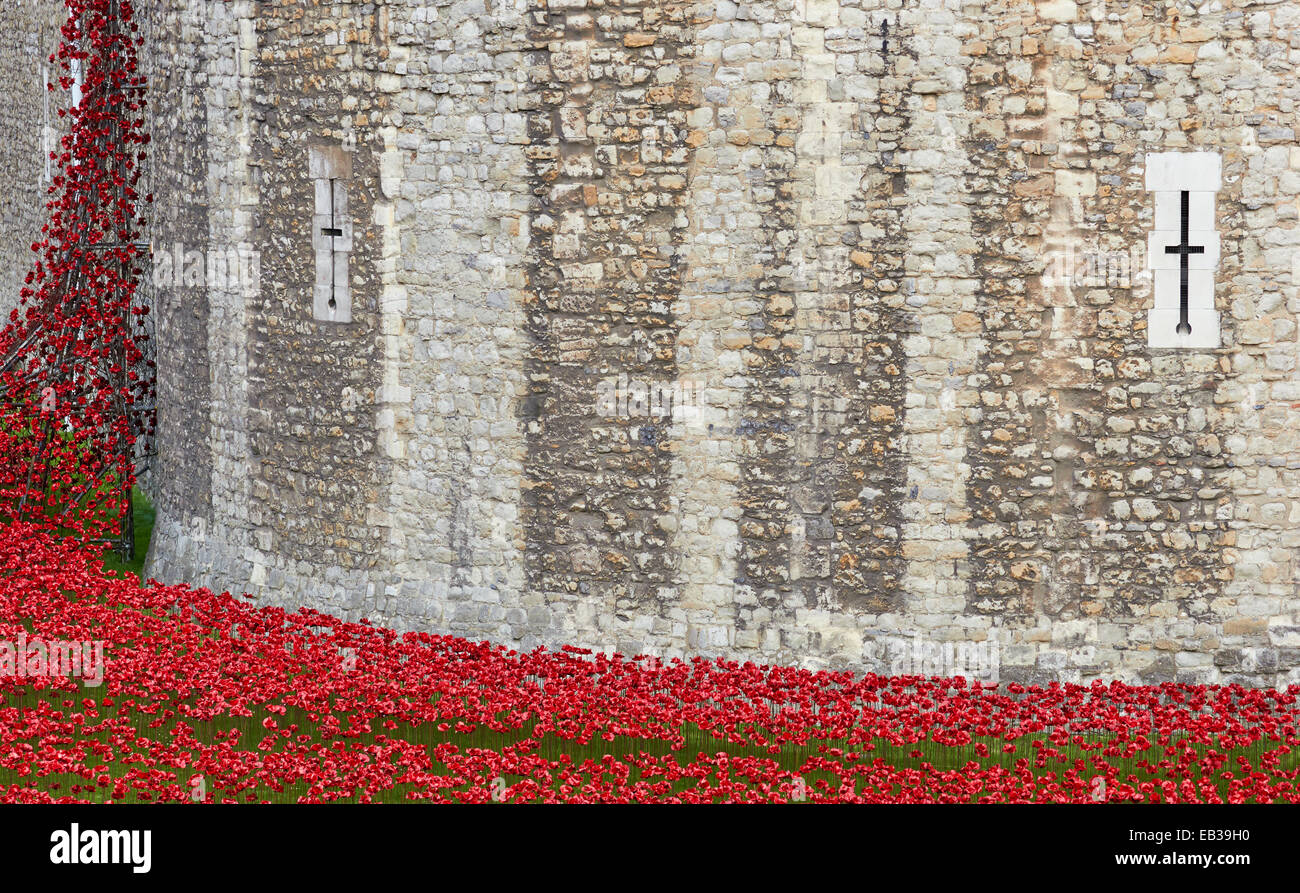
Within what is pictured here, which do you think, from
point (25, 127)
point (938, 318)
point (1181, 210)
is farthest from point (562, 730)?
point (25, 127)

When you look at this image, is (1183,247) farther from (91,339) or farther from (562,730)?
(91,339)

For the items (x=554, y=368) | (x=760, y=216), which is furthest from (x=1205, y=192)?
(x=554, y=368)

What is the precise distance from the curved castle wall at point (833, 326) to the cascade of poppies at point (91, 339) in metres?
3.58

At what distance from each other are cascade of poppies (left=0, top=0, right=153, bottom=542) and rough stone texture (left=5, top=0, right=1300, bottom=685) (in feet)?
11.9

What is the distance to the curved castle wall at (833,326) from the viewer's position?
809cm

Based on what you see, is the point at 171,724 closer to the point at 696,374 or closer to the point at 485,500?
the point at 485,500

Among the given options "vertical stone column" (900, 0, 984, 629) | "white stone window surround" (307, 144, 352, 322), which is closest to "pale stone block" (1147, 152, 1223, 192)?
"vertical stone column" (900, 0, 984, 629)

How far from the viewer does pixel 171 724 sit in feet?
26.9

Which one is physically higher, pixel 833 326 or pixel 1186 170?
pixel 1186 170

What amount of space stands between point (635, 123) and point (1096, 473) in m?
2.99

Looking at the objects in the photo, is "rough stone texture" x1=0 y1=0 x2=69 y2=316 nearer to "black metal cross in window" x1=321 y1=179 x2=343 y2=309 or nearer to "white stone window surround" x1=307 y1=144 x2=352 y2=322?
"white stone window surround" x1=307 y1=144 x2=352 y2=322

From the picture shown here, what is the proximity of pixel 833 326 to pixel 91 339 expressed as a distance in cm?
653

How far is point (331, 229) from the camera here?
374 inches

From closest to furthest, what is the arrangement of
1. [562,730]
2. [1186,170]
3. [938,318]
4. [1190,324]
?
1. [562,730]
2. [1186,170]
3. [1190,324]
4. [938,318]
